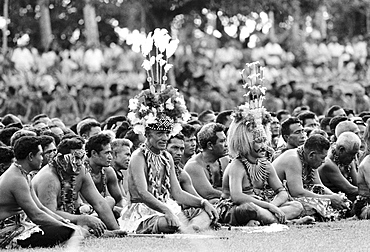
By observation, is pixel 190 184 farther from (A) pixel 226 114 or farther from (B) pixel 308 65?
(B) pixel 308 65

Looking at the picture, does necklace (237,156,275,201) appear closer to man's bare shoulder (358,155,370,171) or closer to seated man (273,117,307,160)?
man's bare shoulder (358,155,370,171)

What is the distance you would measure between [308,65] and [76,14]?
Answer: 27.0 feet

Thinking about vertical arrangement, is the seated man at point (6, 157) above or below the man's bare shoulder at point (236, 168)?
above

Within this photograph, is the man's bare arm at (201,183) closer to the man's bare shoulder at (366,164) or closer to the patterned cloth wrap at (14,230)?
the man's bare shoulder at (366,164)

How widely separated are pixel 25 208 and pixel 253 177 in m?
3.06

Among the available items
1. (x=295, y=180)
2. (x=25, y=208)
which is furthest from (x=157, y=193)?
(x=295, y=180)

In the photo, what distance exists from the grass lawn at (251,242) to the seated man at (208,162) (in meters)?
1.48

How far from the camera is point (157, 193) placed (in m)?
11.0

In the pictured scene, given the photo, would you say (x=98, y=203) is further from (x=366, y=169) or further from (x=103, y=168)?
(x=366, y=169)

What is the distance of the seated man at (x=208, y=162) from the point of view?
40.1ft

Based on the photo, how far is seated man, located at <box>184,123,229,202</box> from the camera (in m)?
12.2

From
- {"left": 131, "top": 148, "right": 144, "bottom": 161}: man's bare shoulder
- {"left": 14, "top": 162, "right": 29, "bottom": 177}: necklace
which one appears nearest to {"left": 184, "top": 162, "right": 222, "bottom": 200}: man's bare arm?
{"left": 131, "top": 148, "right": 144, "bottom": 161}: man's bare shoulder

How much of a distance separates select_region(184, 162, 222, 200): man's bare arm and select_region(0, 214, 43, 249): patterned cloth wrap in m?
2.85

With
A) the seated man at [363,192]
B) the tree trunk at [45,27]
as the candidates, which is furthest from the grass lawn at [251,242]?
the tree trunk at [45,27]
